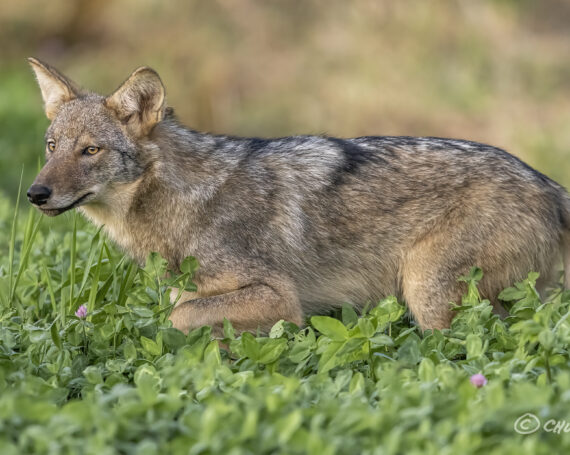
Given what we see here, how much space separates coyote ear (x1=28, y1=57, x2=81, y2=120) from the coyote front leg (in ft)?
5.30

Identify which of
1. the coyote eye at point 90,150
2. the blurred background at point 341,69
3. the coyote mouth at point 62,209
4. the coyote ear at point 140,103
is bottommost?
the blurred background at point 341,69

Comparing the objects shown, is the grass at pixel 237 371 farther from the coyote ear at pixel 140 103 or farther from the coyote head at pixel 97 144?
the coyote ear at pixel 140 103

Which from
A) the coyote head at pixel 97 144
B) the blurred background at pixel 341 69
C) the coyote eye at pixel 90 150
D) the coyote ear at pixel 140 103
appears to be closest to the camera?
the coyote head at pixel 97 144

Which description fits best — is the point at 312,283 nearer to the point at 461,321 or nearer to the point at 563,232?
the point at 461,321

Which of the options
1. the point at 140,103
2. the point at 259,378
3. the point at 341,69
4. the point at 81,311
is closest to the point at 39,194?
the point at 81,311

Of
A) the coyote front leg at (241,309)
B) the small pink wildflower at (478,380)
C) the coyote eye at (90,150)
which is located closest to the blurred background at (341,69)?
the coyote eye at (90,150)

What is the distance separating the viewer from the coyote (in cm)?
507

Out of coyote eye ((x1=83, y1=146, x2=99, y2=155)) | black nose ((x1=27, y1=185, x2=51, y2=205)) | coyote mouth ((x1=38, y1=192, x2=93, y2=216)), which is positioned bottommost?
coyote mouth ((x1=38, y1=192, x2=93, y2=216))

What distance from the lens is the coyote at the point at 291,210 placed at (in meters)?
5.07

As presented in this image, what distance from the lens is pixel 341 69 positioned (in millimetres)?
15477
